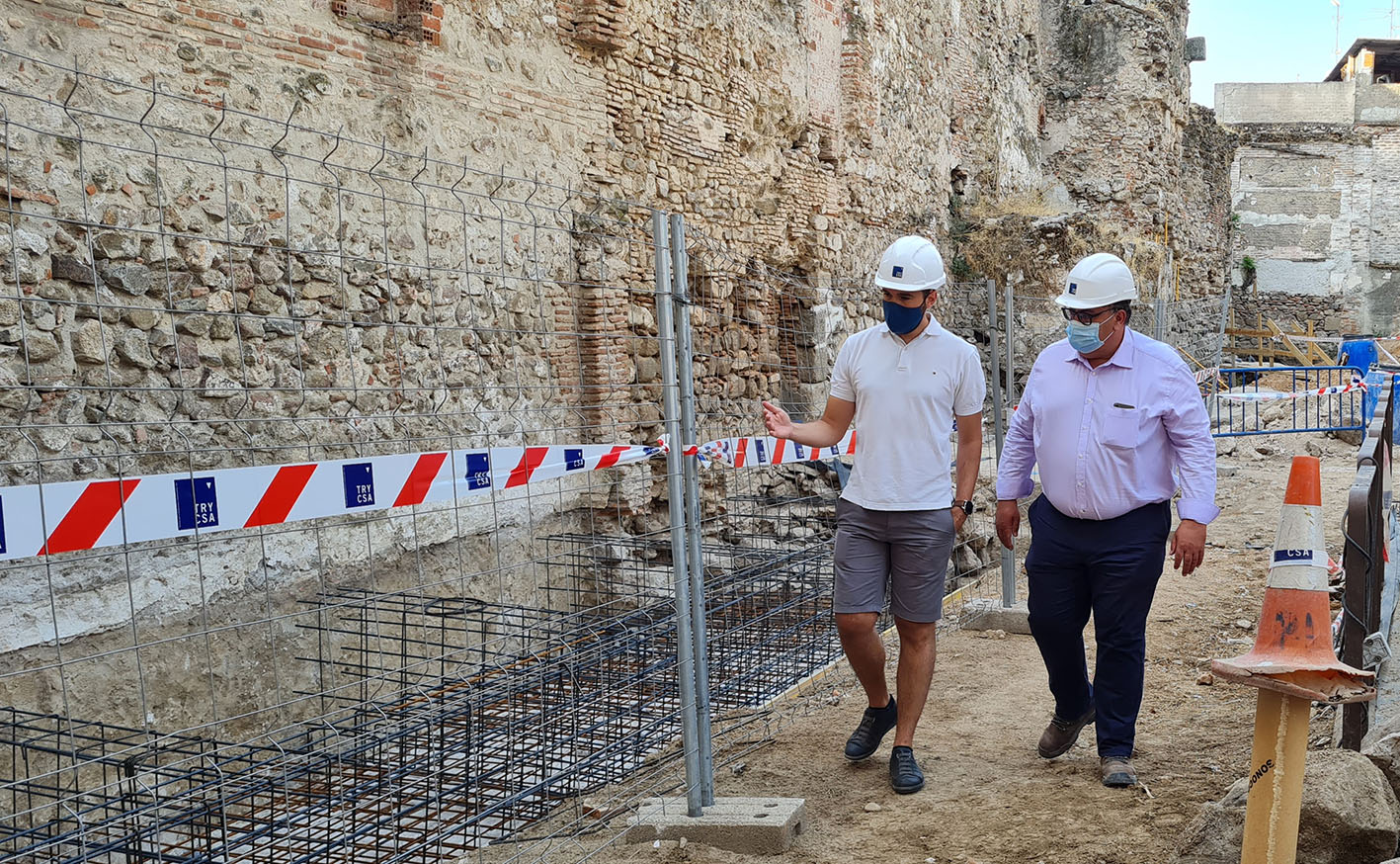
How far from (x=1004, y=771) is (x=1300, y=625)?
1928 mm

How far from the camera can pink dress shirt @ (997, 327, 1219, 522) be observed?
13.8 ft

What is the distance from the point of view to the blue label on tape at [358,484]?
11.4 feet

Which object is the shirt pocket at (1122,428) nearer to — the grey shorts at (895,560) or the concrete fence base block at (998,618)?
the grey shorts at (895,560)

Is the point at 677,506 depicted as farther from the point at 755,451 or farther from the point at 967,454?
the point at 755,451

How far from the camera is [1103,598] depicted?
427 cm

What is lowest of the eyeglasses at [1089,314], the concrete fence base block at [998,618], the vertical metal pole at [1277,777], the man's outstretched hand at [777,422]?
the concrete fence base block at [998,618]

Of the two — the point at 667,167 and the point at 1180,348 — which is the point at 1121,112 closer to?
the point at 1180,348

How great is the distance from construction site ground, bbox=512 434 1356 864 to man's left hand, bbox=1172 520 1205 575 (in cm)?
81

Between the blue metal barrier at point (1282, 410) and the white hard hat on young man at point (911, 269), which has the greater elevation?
the white hard hat on young man at point (911, 269)

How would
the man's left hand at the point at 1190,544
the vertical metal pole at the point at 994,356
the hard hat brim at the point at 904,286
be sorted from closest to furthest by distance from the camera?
the man's left hand at the point at 1190,544, the hard hat brim at the point at 904,286, the vertical metal pole at the point at 994,356

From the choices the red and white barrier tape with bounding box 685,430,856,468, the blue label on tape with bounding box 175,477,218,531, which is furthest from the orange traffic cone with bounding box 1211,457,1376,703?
the blue label on tape with bounding box 175,477,218,531

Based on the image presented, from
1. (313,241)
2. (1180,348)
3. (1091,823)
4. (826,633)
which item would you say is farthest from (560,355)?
(1180,348)

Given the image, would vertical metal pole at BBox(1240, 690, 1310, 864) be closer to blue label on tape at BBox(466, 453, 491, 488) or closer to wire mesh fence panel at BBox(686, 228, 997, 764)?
blue label on tape at BBox(466, 453, 491, 488)

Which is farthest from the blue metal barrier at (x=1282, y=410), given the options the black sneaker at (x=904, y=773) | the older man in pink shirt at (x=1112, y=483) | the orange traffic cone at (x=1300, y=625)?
the orange traffic cone at (x=1300, y=625)
